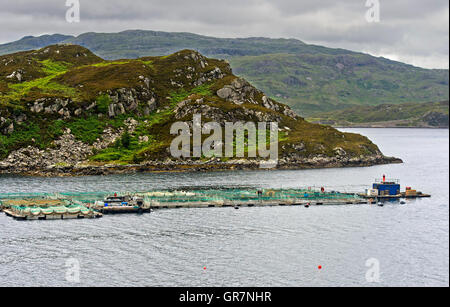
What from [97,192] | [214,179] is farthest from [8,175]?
[214,179]

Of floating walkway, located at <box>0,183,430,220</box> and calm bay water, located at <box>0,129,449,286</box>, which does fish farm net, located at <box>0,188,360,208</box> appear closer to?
floating walkway, located at <box>0,183,430,220</box>

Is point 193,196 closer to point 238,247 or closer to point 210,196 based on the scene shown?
point 210,196

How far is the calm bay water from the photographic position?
84.8 m

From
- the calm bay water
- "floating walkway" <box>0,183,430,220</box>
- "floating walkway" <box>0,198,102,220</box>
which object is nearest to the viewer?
the calm bay water

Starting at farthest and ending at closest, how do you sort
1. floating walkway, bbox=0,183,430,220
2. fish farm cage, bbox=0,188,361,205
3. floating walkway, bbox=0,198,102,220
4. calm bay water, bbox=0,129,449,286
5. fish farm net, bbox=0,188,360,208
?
fish farm cage, bbox=0,188,361,205 → fish farm net, bbox=0,188,360,208 → floating walkway, bbox=0,183,430,220 → floating walkway, bbox=0,198,102,220 → calm bay water, bbox=0,129,449,286

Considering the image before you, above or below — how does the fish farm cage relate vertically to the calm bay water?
above

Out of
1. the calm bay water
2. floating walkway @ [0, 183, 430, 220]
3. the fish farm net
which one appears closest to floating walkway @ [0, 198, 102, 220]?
floating walkway @ [0, 183, 430, 220]

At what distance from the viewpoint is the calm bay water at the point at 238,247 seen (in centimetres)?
8481

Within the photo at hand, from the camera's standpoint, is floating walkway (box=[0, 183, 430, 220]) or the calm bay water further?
floating walkway (box=[0, 183, 430, 220])

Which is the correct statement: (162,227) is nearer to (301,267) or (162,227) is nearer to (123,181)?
(301,267)

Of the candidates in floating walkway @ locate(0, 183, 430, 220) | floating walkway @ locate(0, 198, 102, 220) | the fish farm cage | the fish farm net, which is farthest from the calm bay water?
the fish farm net

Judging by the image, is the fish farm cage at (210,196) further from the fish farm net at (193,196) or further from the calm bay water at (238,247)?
the calm bay water at (238,247)

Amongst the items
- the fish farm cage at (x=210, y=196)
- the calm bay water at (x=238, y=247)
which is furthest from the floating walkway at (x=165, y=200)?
the calm bay water at (x=238, y=247)
